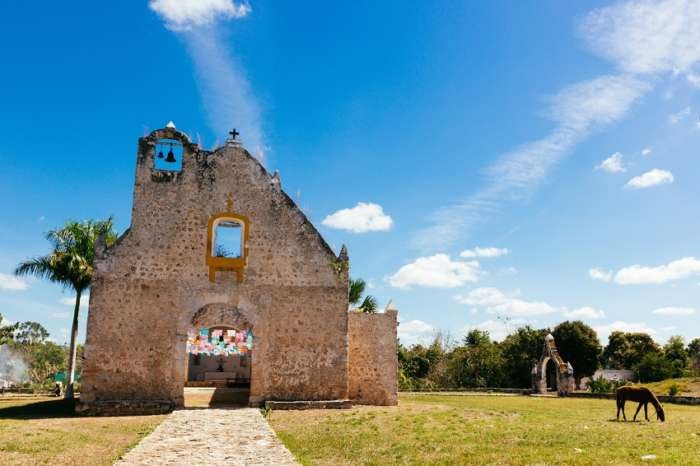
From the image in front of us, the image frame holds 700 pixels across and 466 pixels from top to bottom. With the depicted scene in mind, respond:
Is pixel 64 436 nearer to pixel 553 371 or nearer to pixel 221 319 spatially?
pixel 221 319

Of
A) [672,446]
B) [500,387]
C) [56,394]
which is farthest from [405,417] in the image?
[500,387]

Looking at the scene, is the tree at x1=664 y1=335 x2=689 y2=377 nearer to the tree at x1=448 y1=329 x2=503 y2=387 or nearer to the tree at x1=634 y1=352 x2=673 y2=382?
the tree at x1=634 y1=352 x2=673 y2=382

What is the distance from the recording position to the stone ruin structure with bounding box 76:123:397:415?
56.8ft

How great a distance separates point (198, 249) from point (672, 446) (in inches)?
538

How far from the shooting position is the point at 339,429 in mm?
12977

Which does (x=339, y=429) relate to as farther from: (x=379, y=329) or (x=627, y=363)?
(x=627, y=363)

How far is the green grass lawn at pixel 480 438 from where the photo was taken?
8.94 meters

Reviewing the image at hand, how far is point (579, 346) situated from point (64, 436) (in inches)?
1706

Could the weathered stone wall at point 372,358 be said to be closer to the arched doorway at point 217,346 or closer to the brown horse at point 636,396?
the arched doorway at point 217,346

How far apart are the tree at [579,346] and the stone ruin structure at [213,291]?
32259 mm

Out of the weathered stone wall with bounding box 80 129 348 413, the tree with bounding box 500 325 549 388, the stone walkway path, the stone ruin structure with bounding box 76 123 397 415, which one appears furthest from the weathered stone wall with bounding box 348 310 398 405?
the tree with bounding box 500 325 549 388

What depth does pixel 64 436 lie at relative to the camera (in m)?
11.8

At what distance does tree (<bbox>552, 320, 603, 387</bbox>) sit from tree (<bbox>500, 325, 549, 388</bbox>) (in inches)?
102

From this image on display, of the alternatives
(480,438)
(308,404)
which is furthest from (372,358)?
(480,438)
